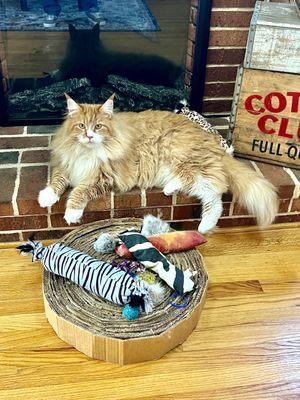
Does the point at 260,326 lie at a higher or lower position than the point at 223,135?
lower

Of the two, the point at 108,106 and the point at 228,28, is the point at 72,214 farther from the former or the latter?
the point at 228,28

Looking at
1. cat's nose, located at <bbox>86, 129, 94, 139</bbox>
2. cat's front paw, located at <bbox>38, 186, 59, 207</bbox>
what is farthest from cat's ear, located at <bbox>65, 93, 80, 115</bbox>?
cat's front paw, located at <bbox>38, 186, 59, 207</bbox>

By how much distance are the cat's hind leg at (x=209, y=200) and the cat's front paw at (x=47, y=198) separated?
56cm

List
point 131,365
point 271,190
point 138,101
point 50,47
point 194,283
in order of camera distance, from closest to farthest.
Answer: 1. point 131,365
2. point 194,283
3. point 271,190
4. point 50,47
5. point 138,101

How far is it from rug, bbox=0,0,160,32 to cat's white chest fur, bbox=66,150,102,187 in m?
0.72

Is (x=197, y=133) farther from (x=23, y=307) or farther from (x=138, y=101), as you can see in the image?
(x=23, y=307)

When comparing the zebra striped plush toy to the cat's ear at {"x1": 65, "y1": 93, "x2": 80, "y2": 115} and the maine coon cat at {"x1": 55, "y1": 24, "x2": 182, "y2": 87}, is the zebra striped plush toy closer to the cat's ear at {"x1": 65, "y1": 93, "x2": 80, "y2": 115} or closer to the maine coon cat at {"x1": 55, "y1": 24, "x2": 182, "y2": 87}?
the cat's ear at {"x1": 65, "y1": 93, "x2": 80, "y2": 115}

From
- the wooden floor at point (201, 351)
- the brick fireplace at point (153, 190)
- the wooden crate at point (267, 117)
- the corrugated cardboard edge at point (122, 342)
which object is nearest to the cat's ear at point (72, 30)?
the brick fireplace at point (153, 190)

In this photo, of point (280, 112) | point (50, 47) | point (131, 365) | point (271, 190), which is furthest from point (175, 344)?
point (50, 47)

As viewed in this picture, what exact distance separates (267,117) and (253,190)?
378mm

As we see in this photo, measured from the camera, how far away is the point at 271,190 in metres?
1.74

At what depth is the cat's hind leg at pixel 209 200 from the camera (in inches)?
68.7

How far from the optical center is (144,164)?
5.83 ft

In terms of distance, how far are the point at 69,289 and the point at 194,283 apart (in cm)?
42
